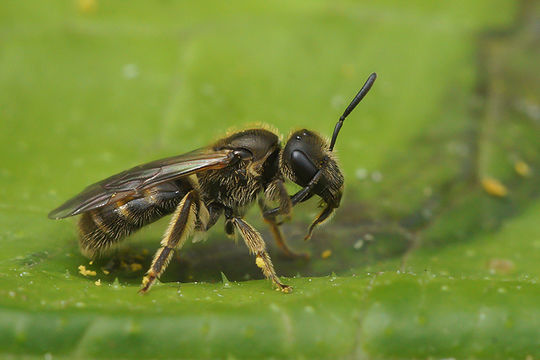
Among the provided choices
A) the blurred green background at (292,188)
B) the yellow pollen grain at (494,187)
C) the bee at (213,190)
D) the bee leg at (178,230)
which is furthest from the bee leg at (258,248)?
the yellow pollen grain at (494,187)

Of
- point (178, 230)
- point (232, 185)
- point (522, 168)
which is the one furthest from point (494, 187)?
point (178, 230)

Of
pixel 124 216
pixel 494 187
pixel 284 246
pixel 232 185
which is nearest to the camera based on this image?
pixel 124 216

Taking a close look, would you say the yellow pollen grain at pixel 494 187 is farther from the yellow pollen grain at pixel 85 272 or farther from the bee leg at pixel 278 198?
the yellow pollen grain at pixel 85 272

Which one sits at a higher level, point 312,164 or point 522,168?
point 312,164

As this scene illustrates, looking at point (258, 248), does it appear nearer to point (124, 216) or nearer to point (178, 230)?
point (178, 230)

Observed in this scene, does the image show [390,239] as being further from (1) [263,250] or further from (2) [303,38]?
(2) [303,38]

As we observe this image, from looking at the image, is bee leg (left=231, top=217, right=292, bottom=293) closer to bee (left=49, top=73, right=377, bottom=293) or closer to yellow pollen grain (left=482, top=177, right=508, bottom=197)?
bee (left=49, top=73, right=377, bottom=293)

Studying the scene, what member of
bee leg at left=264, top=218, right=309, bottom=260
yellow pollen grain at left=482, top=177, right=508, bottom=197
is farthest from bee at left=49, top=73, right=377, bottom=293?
yellow pollen grain at left=482, top=177, right=508, bottom=197
